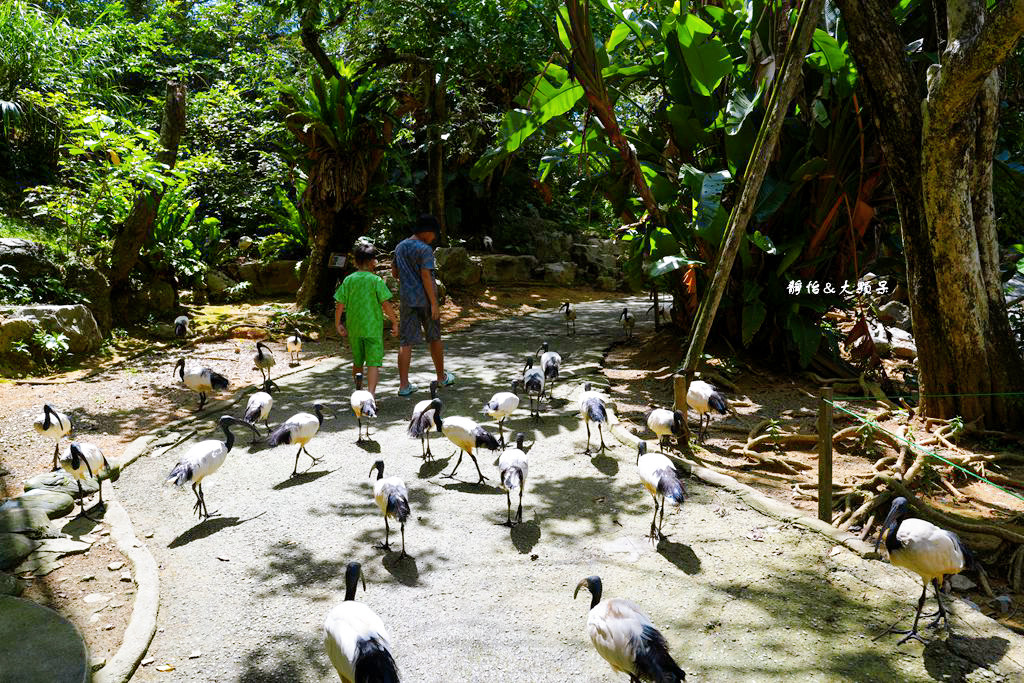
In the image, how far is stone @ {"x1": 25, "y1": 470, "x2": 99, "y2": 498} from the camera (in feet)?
18.6

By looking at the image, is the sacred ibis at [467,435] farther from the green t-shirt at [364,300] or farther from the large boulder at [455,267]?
the large boulder at [455,267]

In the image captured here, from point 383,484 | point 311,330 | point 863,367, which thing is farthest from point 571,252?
point 383,484

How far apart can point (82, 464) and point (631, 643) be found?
438 cm

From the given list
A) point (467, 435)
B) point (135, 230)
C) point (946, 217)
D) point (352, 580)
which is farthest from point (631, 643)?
point (135, 230)

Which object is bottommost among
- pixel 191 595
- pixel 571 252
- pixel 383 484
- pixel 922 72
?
pixel 191 595

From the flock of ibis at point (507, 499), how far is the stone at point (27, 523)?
334 millimetres

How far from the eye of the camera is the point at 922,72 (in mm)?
7559

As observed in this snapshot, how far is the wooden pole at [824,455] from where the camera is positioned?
15.6ft

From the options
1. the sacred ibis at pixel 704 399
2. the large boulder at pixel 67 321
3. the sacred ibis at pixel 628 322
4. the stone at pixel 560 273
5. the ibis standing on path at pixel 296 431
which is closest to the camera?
the ibis standing on path at pixel 296 431

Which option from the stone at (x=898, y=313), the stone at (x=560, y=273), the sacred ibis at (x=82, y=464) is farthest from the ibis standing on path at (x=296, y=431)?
the stone at (x=560, y=273)

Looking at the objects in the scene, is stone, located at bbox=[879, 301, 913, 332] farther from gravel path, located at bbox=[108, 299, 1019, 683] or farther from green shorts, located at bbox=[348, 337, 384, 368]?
green shorts, located at bbox=[348, 337, 384, 368]

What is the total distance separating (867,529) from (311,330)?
418 inches

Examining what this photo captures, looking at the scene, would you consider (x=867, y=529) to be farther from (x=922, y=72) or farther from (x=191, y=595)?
(x=922, y=72)

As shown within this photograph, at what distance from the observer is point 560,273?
20.8 meters
